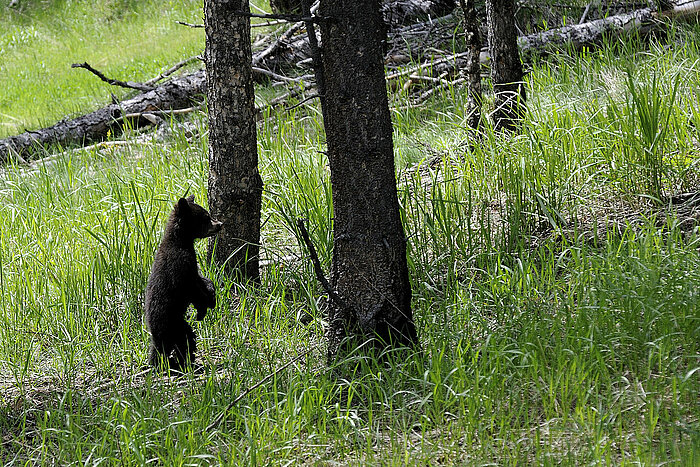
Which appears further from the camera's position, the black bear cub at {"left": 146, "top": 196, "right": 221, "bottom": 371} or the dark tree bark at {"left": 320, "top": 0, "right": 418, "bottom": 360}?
the black bear cub at {"left": 146, "top": 196, "right": 221, "bottom": 371}

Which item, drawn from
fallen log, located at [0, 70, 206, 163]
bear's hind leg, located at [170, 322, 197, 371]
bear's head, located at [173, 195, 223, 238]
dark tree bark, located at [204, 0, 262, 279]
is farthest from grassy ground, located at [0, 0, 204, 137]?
bear's hind leg, located at [170, 322, 197, 371]

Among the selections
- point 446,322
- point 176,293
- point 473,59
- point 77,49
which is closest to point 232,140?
point 176,293

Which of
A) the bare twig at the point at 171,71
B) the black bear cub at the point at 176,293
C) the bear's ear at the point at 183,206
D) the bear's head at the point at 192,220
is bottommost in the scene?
the black bear cub at the point at 176,293

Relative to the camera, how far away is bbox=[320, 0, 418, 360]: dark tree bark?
11.2 ft

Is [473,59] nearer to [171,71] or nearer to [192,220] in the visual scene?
[192,220]

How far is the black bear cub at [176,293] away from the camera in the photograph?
157 inches

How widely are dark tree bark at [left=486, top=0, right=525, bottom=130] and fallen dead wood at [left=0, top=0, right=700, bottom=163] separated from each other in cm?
246

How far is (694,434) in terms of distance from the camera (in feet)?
8.47

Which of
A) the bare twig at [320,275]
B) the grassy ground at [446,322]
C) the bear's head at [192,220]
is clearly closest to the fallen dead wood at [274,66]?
the grassy ground at [446,322]

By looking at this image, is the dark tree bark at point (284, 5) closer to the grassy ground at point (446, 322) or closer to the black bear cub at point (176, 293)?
the grassy ground at point (446, 322)

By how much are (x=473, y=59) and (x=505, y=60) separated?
0.26 m

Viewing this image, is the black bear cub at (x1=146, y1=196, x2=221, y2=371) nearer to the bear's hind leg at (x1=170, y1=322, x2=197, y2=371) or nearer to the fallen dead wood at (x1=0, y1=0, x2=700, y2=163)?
the bear's hind leg at (x1=170, y1=322, x2=197, y2=371)

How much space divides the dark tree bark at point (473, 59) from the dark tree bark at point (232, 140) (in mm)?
1865

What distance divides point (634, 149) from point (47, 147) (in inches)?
298
